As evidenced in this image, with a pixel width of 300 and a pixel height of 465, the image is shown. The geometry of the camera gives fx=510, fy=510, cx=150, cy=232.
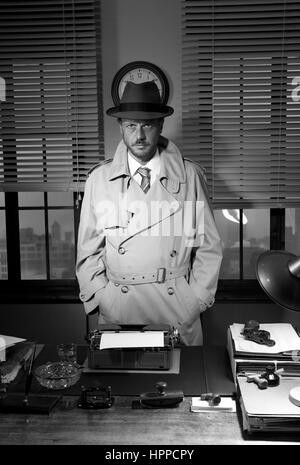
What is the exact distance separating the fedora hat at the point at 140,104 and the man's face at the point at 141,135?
0.03m

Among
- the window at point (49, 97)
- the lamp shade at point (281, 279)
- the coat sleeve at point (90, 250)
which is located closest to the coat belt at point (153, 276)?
the coat sleeve at point (90, 250)

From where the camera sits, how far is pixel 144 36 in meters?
2.60

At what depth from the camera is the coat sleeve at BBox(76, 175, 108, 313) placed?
103 inches

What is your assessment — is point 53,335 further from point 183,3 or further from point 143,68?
point 183,3

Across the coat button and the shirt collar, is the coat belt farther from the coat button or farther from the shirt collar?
the shirt collar

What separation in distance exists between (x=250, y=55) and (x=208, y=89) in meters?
0.28

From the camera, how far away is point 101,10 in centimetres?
263

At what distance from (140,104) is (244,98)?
1.97ft

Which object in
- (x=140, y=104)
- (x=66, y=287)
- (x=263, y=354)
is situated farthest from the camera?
(x=66, y=287)

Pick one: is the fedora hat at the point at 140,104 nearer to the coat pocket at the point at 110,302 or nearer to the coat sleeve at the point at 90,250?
the coat sleeve at the point at 90,250

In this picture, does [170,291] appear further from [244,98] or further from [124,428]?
[124,428]

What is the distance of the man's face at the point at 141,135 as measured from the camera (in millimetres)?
2500

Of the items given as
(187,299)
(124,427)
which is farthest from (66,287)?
(124,427)
